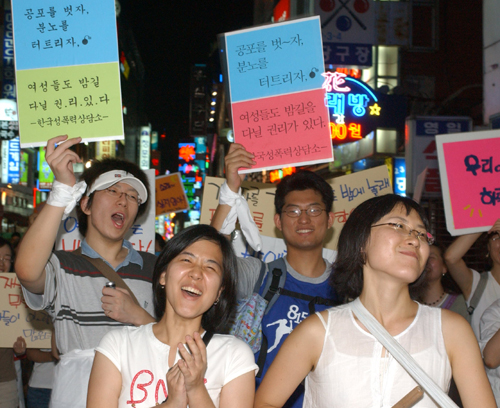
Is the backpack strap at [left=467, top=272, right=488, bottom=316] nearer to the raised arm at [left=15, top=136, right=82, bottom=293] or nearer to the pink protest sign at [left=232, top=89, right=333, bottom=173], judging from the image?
the pink protest sign at [left=232, top=89, right=333, bottom=173]

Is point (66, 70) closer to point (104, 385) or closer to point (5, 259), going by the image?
point (104, 385)

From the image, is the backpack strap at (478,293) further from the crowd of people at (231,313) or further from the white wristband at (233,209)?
the white wristband at (233,209)

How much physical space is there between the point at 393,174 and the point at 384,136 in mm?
1100

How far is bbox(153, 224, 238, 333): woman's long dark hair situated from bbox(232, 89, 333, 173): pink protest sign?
994mm

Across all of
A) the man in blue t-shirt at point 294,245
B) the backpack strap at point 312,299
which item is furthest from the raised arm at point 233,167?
the backpack strap at point 312,299

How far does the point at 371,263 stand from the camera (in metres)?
2.48

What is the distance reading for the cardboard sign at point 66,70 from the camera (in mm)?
3076

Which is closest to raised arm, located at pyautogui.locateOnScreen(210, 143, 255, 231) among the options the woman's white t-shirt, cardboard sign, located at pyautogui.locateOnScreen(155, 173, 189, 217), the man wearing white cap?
the man wearing white cap

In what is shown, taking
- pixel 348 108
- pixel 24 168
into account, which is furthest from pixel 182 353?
pixel 24 168

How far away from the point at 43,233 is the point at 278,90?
1.88 metres

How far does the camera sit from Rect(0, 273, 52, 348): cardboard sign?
4520 millimetres

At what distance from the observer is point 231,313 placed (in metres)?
2.88

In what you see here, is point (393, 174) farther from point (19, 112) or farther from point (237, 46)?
point (19, 112)

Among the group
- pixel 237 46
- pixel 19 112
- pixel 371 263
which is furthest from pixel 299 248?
pixel 19 112
